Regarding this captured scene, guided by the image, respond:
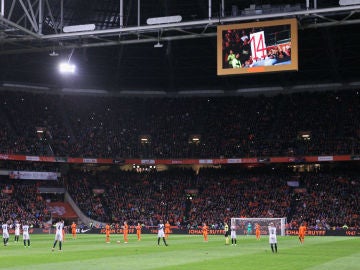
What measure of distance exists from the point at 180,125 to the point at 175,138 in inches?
79.9

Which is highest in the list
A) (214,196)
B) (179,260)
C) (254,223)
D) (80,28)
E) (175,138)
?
(175,138)

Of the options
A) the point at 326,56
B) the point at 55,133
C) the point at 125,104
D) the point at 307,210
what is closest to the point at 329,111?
the point at 326,56

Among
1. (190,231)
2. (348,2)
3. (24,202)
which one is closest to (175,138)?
(190,231)

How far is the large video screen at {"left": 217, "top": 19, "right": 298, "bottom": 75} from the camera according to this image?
1231 inches

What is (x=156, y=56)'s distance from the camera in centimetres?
6625

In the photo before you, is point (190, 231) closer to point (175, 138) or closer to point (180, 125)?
point (175, 138)

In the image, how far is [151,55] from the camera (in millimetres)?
65875

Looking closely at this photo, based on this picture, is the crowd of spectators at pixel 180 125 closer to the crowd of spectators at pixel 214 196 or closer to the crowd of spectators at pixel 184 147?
the crowd of spectators at pixel 184 147

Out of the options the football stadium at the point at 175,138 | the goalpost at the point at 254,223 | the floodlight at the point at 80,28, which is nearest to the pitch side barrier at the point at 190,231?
the football stadium at the point at 175,138

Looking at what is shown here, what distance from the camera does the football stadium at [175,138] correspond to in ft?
198

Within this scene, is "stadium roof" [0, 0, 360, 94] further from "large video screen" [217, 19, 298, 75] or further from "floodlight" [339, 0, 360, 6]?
"floodlight" [339, 0, 360, 6]

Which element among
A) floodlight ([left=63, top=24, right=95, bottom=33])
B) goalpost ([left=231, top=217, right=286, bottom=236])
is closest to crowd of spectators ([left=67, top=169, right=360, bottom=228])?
goalpost ([left=231, top=217, right=286, bottom=236])

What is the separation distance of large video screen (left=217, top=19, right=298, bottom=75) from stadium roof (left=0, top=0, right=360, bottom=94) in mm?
5152

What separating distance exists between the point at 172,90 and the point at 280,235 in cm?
2776
